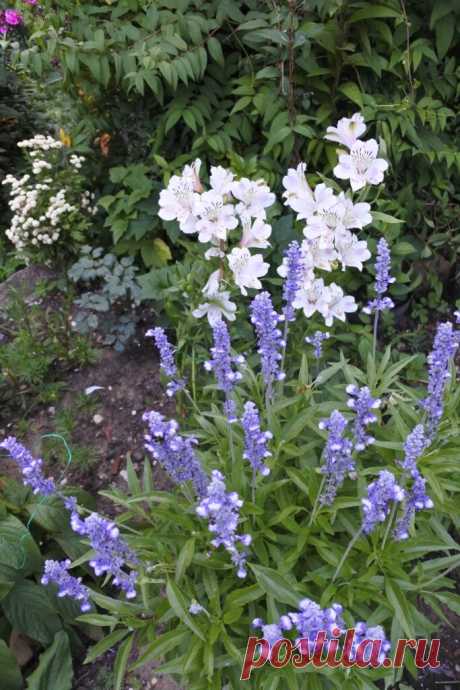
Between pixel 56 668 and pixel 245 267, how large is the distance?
1.53 m

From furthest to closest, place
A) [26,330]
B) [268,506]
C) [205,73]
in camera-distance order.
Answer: [26,330] → [205,73] → [268,506]

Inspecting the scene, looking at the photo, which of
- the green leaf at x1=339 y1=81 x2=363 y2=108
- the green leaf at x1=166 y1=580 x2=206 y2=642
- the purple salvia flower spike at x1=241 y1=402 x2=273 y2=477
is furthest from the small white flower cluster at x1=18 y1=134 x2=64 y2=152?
the green leaf at x1=166 y1=580 x2=206 y2=642

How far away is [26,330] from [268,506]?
1.90 meters

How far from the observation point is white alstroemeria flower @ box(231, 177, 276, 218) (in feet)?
6.11

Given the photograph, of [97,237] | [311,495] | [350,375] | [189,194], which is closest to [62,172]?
[97,237]

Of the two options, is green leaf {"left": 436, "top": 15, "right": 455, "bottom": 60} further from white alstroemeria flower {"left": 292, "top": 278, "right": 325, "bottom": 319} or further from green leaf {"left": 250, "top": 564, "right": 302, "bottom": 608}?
green leaf {"left": 250, "top": 564, "right": 302, "bottom": 608}

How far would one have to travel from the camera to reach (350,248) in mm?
1908

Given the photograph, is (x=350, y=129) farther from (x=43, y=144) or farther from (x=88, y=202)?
(x=43, y=144)

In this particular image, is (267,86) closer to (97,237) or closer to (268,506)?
(97,237)

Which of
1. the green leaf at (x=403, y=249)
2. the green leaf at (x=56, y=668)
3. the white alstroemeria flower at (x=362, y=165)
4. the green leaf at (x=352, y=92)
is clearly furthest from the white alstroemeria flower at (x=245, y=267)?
the green leaf at (x=56, y=668)

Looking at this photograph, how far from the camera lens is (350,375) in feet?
6.63

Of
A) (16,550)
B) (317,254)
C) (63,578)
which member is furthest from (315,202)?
(16,550)

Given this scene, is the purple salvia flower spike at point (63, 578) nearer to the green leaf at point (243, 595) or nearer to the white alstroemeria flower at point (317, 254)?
the green leaf at point (243, 595)

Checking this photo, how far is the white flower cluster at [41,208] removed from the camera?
303 cm
